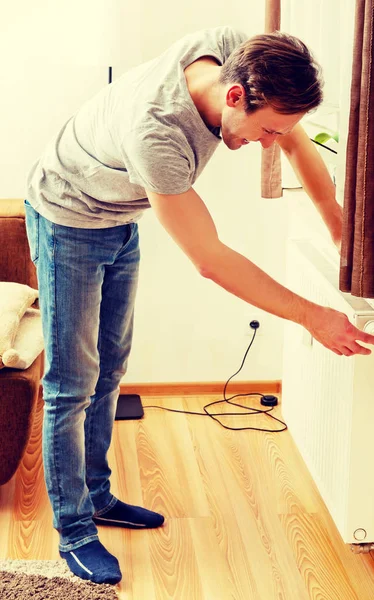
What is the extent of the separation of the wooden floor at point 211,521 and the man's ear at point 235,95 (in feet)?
3.56

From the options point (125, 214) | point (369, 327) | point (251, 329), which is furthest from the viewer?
point (251, 329)

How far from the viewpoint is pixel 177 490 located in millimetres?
2402

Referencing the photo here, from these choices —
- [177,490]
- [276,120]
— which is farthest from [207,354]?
[276,120]

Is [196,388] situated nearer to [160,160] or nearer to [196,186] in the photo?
[196,186]

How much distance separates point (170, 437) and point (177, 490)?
0.34 m

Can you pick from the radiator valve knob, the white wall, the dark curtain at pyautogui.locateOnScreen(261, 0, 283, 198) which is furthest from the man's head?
the white wall

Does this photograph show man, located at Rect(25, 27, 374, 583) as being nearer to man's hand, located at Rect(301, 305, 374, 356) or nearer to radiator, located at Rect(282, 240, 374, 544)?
man's hand, located at Rect(301, 305, 374, 356)

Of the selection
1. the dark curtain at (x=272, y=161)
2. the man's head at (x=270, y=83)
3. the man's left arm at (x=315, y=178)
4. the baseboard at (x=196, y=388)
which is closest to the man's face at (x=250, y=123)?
the man's head at (x=270, y=83)

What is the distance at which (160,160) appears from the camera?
1.53 meters

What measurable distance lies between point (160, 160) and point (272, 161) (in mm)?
976

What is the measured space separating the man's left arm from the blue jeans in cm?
40

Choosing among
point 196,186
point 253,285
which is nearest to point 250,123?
point 253,285

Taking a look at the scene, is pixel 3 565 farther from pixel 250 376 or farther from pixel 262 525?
pixel 250 376

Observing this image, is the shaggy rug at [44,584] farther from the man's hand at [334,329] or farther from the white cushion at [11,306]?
the man's hand at [334,329]
